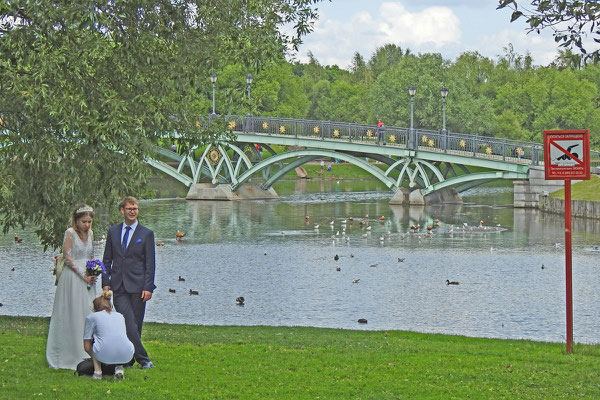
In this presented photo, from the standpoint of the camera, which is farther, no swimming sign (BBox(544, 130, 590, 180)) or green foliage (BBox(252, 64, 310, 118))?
green foliage (BBox(252, 64, 310, 118))

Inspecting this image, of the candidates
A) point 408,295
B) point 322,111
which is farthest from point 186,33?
point 322,111

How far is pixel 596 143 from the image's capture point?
3219 inches

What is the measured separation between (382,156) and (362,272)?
28.4m

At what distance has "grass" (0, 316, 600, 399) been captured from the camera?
33.0 feet

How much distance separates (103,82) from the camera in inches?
559

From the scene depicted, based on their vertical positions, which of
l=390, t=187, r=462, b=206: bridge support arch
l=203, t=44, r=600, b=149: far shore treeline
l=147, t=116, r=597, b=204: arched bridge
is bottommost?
l=390, t=187, r=462, b=206: bridge support arch

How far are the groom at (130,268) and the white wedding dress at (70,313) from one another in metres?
0.27

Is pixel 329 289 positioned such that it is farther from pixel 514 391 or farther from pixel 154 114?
pixel 514 391

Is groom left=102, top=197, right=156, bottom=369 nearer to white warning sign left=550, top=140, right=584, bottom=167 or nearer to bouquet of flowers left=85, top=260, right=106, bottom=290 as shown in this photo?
bouquet of flowers left=85, top=260, right=106, bottom=290

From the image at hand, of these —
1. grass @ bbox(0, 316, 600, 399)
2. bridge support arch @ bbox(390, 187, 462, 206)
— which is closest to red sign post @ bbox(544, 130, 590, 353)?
grass @ bbox(0, 316, 600, 399)

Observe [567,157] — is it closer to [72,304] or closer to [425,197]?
[72,304]

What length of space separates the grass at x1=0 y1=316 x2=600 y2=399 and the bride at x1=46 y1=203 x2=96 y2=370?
0.75 ft

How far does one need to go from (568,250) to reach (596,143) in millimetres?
72235

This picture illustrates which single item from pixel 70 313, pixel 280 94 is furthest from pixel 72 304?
pixel 280 94
